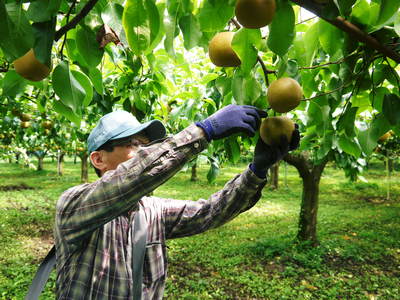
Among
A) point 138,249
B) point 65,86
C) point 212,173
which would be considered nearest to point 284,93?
point 65,86

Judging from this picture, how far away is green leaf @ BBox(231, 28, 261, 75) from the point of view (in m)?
0.86

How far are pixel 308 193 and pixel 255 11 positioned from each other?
20.3 feet

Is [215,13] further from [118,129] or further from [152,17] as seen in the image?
[118,129]

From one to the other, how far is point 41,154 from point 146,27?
24.4 metres

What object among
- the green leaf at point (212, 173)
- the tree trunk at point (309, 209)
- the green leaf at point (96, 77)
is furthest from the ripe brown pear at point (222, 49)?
the tree trunk at point (309, 209)

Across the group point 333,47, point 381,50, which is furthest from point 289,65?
point 381,50

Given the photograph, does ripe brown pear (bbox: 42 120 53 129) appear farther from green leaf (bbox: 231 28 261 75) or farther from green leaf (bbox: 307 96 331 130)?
green leaf (bbox: 231 28 261 75)

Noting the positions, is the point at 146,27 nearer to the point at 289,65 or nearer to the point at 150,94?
the point at 289,65

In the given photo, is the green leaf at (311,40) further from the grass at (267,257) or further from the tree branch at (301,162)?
the tree branch at (301,162)

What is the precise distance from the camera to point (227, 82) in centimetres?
131

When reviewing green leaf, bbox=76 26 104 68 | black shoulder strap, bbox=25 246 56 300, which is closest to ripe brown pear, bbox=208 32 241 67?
green leaf, bbox=76 26 104 68

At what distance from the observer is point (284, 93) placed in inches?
38.1

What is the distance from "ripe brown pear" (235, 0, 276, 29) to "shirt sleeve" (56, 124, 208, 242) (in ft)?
1.60

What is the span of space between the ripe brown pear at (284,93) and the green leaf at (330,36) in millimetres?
133
